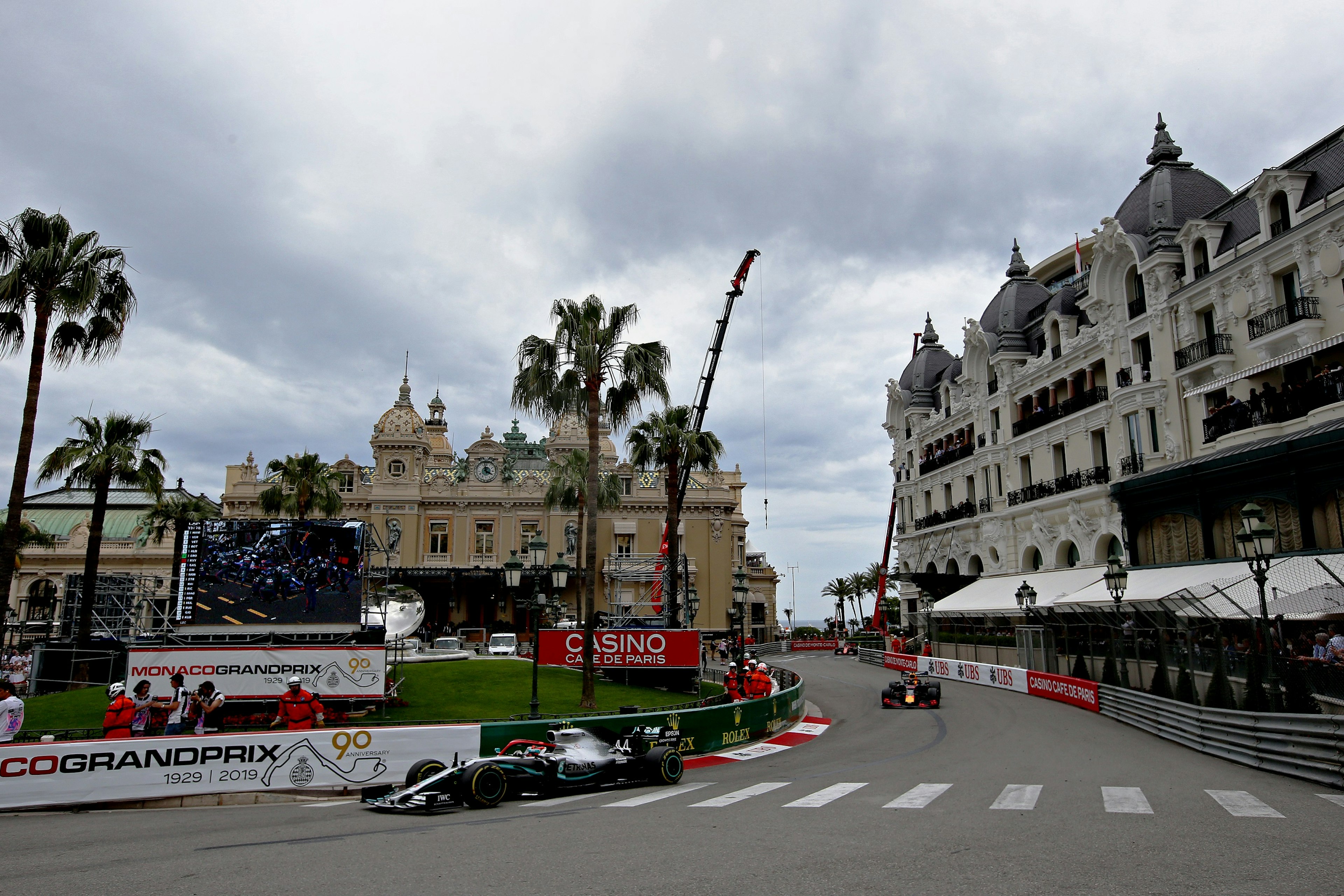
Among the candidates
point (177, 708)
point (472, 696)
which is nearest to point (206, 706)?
point (177, 708)

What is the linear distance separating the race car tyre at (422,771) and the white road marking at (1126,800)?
9.14 metres

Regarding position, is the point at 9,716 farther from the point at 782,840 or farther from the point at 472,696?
the point at 472,696

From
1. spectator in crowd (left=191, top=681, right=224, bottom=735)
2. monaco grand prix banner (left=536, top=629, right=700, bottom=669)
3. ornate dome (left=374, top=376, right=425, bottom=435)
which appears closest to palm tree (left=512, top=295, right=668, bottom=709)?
monaco grand prix banner (left=536, top=629, right=700, bottom=669)

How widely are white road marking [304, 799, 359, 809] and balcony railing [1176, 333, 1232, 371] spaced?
93.8ft

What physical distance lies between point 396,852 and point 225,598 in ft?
57.8

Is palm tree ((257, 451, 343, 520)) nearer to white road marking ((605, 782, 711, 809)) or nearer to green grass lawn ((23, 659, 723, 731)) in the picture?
green grass lawn ((23, 659, 723, 731))

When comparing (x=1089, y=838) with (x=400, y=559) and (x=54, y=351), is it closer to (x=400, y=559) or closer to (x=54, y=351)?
(x=54, y=351)

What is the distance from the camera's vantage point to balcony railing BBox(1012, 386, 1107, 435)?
35656 millimetres

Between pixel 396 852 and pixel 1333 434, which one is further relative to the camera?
pixel 1333 434

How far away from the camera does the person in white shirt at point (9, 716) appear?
13516 mm

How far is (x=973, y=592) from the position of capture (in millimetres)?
41562

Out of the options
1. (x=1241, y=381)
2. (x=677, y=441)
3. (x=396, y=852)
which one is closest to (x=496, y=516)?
(x=677, y=441)

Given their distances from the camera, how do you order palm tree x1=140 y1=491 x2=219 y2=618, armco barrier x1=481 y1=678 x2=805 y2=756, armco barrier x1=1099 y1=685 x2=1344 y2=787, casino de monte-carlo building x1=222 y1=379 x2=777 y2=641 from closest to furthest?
armco barrier x1=1099 y1=685 x2=1344 y2=787, armco barrier x1=481 y1=678 x2=805 y2=756, palm tree x1=140 y1=491 x2=219 y2=618, casino de monte-carlo building x1=222 y1=379 x2=777 y2=641

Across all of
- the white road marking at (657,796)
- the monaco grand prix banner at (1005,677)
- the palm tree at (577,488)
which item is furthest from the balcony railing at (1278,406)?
the palm tree at (577,488)
